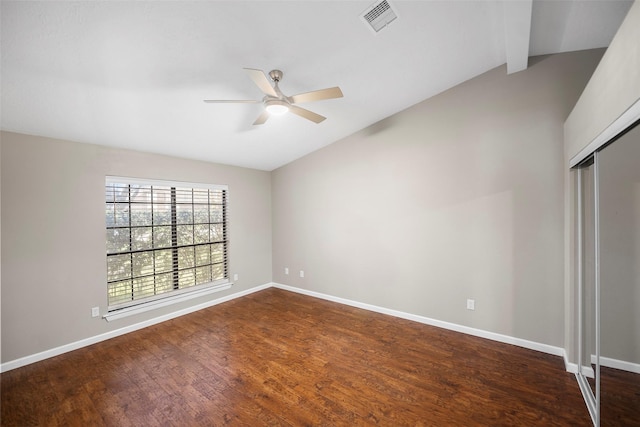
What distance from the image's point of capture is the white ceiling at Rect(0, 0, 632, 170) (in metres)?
1.72

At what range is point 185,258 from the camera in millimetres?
4180

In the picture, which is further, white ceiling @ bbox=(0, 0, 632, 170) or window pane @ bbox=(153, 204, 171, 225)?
window pane @ bbox=(153, 204, 171, 225)

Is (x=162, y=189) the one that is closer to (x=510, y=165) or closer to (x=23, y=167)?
(x=23, y=167)

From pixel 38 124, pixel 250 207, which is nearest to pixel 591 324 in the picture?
pixel 250 207

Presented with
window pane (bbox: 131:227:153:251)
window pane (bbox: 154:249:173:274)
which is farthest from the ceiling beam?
window pane (bbox: 154:249:173:274)

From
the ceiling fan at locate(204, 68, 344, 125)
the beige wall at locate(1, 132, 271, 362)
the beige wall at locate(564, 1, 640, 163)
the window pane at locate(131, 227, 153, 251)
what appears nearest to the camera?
the beige wall at locate(564, 1, 640, 163)

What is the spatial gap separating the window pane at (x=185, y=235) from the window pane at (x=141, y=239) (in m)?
0.43

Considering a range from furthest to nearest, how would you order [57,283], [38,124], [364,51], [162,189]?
[162,189], [57,283], [38,124], [364,51]

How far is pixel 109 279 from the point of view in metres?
3.33

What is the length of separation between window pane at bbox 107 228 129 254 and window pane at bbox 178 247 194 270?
0.76m

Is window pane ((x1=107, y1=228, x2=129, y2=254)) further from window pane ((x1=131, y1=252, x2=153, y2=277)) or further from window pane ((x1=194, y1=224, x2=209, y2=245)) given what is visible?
window pane ((x1=194, y1=224, x2=209, y2=245))

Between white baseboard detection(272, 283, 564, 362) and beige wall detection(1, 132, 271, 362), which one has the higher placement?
beige wall detection(1, 132, 271, 362)

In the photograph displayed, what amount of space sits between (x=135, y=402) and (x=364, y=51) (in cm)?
378

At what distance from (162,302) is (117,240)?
43.7 inches
